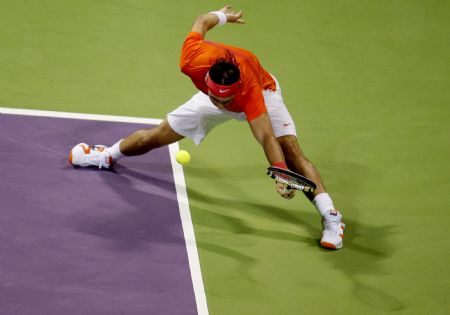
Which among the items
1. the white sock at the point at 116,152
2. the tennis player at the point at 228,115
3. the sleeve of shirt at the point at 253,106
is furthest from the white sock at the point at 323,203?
the white sock at the point at 116,152

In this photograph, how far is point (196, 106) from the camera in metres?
9.21

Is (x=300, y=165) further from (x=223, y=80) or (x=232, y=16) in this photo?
(x=232, y=16)

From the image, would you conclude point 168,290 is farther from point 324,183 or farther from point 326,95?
point 326,95

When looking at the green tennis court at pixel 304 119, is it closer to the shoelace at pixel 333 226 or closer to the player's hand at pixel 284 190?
the shoelace at pixel 333 226

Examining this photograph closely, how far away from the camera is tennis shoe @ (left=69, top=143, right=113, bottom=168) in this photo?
964 cm

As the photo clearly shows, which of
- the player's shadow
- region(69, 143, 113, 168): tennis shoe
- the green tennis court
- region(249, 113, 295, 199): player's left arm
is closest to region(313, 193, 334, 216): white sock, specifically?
the green tennis court

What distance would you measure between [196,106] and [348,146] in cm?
254

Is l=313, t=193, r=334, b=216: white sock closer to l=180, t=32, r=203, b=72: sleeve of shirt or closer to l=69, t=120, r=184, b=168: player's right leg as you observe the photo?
l=69, t=120, r=184, b=168: player's right leg

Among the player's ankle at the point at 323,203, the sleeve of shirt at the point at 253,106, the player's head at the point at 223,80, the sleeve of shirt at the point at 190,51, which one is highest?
the sleeve of shirt at the point at 190,51

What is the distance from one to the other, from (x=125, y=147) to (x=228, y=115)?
124 cm

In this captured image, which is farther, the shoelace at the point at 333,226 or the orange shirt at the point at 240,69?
the shoelace at the point at 333,226

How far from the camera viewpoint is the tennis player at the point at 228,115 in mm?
8367

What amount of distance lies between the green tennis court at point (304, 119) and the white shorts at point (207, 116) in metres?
0.75

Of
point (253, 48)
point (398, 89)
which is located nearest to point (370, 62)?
point (398, 89)
